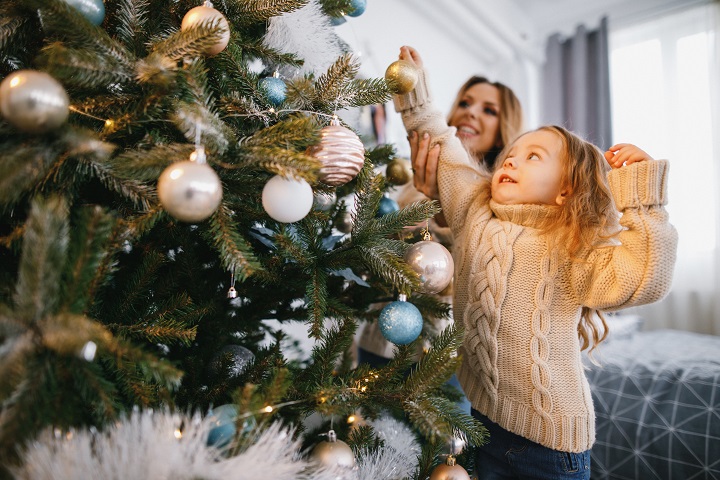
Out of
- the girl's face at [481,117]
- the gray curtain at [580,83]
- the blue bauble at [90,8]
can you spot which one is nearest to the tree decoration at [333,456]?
the blue bauble at [90,8]

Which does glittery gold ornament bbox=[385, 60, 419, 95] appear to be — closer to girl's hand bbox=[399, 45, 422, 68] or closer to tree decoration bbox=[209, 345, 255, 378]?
girl's hand bbox=[399, 45, 422, 68]

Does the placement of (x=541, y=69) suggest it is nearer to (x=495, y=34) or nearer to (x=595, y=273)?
(x=495, y=34)

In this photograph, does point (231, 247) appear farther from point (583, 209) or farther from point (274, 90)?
point (583, 209)

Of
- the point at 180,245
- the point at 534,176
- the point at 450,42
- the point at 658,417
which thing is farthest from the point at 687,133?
the point at 180,245

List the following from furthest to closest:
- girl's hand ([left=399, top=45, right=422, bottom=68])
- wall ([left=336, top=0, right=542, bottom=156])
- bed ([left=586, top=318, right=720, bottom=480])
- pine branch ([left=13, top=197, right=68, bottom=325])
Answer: wall ([left=336, top=0, right=542, bottom=156]) → bed ([left=586, top=318, right=720, bottom=480]) → girl's hand ([left=399, top=45, right=422, bottom=68]) → pine branch ([left=13, top=197, right=68, bottom=325])

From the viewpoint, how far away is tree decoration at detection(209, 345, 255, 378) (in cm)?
60

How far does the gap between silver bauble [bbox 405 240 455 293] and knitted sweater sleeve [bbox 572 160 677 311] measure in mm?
233

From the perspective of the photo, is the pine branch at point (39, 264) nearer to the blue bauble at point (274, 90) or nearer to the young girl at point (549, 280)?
the blue bauble at point (274, 90)

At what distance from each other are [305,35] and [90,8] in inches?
11.5

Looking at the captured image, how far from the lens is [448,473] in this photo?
596mm

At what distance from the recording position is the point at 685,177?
2387 mm

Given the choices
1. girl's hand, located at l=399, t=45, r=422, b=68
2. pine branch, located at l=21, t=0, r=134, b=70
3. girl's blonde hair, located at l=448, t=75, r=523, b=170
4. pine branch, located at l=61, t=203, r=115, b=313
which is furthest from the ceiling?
pine branch, located at l=61, t=203, r=115, b=313

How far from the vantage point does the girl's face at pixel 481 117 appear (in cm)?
143

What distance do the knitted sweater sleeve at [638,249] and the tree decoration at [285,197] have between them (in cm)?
47
